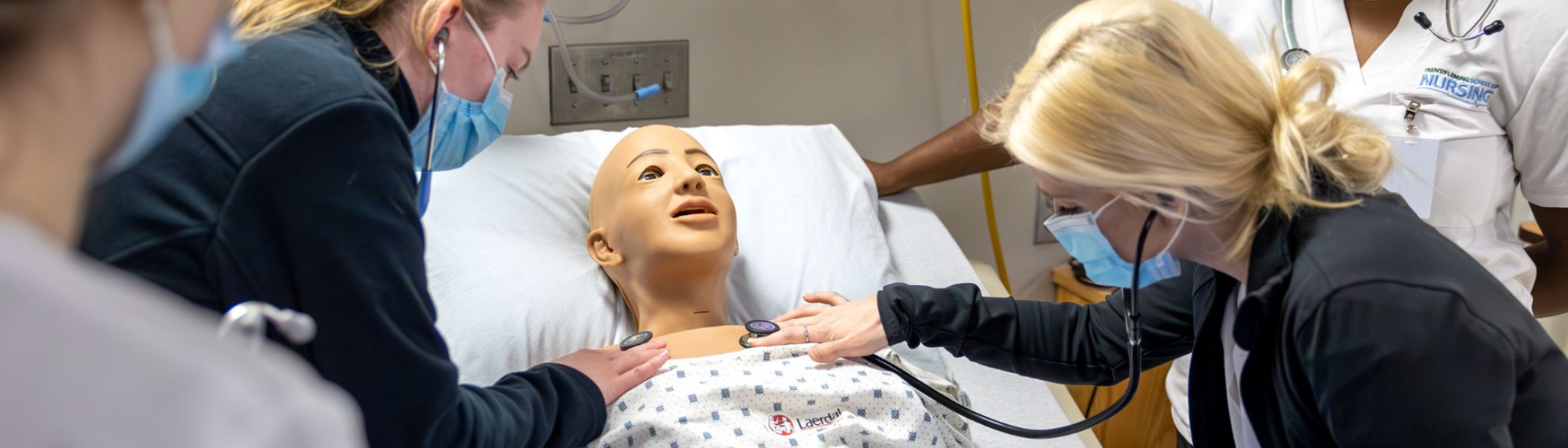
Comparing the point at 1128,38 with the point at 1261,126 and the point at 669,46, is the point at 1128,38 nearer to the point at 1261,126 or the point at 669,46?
the point at 1261,126

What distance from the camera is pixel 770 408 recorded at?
1568mm

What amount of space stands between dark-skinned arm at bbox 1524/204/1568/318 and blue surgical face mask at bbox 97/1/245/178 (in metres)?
1.88

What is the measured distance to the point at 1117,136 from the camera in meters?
1.08

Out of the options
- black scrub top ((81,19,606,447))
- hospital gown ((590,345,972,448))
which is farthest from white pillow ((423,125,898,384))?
black scrub top ((81,19,606,447))

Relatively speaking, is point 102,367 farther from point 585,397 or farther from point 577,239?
point 577,239

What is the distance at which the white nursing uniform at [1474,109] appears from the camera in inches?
62.6

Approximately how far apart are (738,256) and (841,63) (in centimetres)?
71

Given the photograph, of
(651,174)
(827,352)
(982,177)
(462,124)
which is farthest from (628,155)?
(982,177)

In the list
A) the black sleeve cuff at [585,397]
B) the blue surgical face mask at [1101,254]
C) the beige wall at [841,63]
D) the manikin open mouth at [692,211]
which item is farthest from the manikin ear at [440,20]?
the beige wall at [841,63]

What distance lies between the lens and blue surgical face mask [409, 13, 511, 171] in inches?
46.2

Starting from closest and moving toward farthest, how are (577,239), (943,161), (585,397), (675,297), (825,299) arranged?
A: (585,397) → (825,299) → (675,297) → (577,239) → (943,161)

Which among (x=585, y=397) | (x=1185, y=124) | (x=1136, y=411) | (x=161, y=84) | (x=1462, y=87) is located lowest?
(x=1136, y=411)

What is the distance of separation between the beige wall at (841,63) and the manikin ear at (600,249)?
1.91 feet

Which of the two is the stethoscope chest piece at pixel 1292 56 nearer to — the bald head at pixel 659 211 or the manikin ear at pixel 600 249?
the bald head at pixel 659 211
